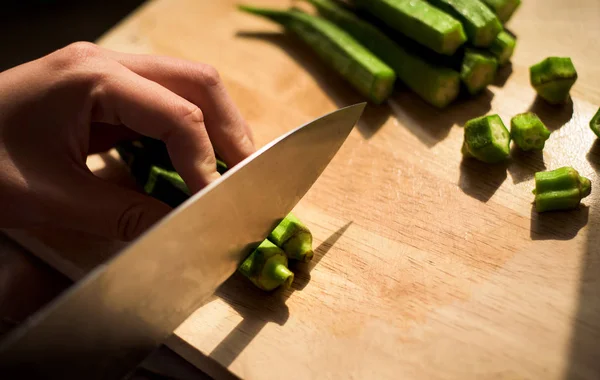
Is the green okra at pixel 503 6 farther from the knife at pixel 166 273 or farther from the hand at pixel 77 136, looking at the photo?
the hand at pixel 77 136

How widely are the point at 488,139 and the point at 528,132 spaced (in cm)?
17

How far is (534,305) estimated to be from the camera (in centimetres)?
181

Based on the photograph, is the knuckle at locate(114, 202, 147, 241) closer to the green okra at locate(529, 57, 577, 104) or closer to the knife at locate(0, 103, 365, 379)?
the knife at locate(0, 103, 365, 379)

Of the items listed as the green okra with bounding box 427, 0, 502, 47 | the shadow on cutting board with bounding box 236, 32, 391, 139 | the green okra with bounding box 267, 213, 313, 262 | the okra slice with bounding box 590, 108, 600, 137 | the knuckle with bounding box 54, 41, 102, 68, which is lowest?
the green okra with bounding box 267, 213, 313, 262

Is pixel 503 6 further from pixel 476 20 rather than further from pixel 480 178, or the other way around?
pixel 480 178

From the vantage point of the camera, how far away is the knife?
1486 mm

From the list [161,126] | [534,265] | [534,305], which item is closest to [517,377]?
[534,305]

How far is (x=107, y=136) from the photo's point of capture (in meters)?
2.35

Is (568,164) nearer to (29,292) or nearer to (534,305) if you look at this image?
(534,305)

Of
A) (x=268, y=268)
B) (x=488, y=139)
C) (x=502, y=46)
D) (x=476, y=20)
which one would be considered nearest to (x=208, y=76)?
(x=268, y=268)

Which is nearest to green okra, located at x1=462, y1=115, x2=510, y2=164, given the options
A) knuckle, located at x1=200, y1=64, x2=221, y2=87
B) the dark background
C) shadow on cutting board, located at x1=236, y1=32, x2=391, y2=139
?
shadow on cutting board, located at x1=236, y1=32, x2=391, y2=139

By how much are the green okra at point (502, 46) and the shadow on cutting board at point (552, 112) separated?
0.28m

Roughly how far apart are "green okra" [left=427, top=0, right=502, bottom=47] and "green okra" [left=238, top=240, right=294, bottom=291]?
1373 mm

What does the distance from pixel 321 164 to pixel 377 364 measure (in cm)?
75
